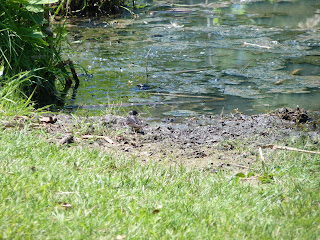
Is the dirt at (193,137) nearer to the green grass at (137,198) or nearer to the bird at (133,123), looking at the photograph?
the bird at (133,123)

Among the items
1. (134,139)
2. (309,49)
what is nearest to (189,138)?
(134,139)

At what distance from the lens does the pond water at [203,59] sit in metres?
6.56

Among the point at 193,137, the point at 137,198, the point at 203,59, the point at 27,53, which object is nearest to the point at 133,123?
the point at 193,137

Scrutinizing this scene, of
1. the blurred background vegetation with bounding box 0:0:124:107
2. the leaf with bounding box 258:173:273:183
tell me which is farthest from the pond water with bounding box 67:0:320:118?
the leaf with bounding box 258:173:273:183

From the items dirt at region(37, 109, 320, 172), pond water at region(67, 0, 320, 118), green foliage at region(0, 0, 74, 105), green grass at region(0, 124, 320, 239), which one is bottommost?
pond water at region(67, 0, 320, 118)

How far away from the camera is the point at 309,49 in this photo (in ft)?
30.1

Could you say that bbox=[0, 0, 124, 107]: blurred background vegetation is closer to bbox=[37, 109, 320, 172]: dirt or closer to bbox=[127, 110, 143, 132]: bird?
bbox=[37, 109, 320, 172]: dirt

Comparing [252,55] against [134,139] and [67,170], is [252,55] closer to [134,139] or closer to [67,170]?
[134,139]

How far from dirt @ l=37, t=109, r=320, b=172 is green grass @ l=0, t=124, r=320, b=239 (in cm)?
27

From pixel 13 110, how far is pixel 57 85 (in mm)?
2185

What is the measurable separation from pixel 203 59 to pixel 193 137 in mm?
3994

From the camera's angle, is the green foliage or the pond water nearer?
the green foliage

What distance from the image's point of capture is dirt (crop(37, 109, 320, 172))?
14.2 feet

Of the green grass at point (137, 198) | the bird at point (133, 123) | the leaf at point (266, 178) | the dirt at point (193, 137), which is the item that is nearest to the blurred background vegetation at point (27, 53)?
the dirt at point (193, 137)
